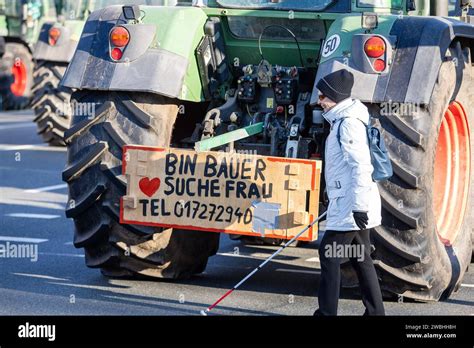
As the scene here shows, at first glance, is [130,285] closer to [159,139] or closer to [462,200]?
[159,139]

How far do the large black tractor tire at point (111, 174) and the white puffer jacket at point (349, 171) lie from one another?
5.42 ft

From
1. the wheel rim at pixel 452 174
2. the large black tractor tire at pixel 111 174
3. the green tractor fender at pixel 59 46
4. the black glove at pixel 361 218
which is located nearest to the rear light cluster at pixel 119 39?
the large black tractor tire at pixel 111 174

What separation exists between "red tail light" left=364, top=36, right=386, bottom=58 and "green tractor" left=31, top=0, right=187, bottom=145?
1066 centimetres

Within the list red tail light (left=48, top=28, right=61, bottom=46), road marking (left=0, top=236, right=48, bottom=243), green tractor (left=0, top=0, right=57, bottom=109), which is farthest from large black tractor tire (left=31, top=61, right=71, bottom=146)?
road marking (left=0, top=236, right=48, bottom=243)

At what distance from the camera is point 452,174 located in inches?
388

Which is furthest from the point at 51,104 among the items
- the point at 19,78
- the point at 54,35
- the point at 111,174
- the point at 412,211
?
the point at 412,211

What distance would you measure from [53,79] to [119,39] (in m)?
10.3

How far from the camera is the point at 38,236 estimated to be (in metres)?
11.5

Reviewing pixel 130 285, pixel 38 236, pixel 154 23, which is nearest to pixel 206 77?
pixel 154 23

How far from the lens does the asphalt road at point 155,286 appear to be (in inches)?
334

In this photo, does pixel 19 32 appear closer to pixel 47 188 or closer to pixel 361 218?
pixel 47 188

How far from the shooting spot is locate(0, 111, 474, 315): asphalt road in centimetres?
848

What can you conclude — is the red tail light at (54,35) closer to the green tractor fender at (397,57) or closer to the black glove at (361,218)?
the green tractor fender at (397,57)
